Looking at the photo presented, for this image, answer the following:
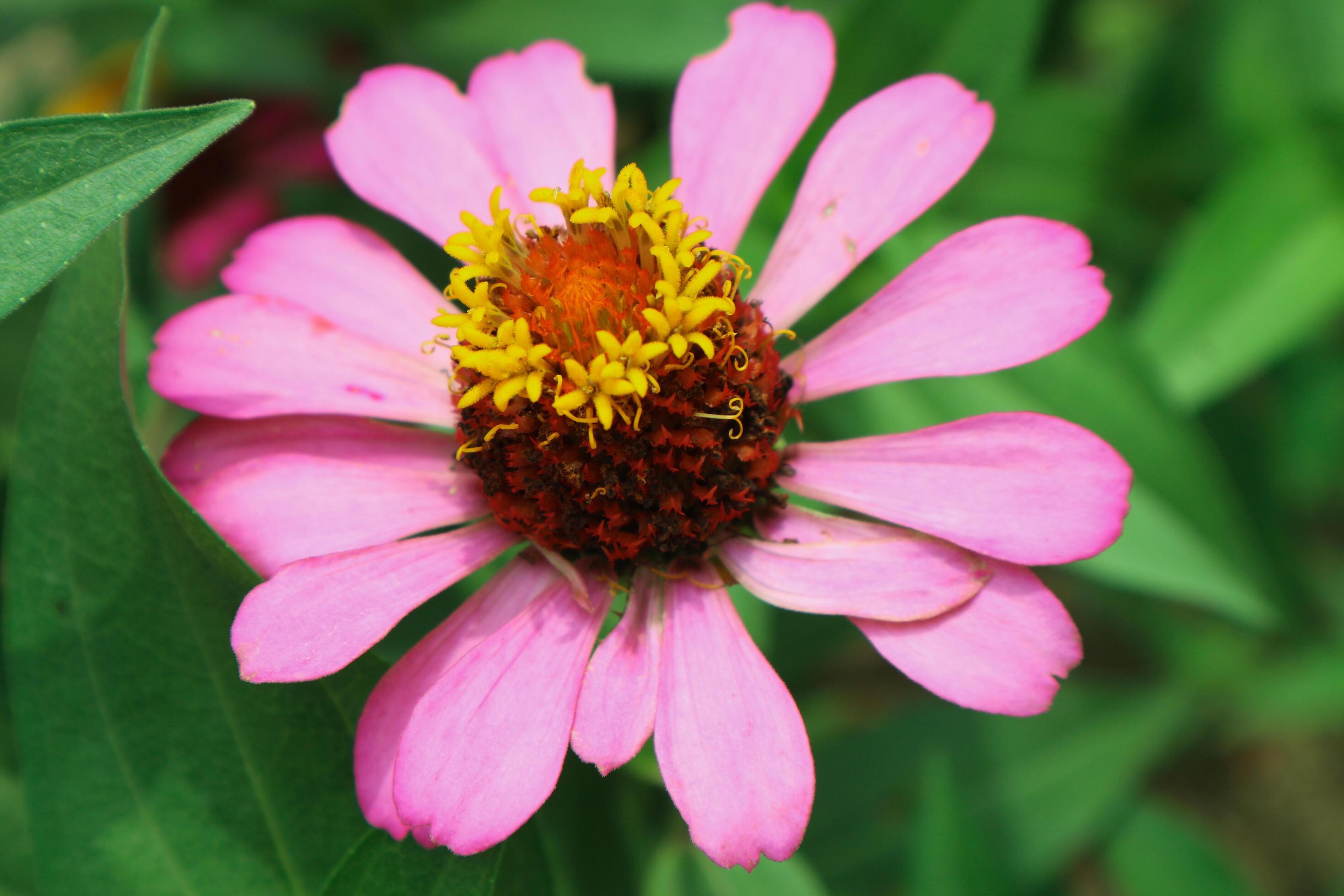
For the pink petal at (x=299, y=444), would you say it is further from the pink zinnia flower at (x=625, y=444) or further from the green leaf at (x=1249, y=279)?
the green leaf at (x=1249, y=279)

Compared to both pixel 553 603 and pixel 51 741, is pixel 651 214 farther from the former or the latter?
pixel 51 741

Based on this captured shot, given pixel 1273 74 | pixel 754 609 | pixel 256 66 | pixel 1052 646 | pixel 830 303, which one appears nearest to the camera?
pixel 1052 646

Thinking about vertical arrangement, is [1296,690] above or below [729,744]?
below

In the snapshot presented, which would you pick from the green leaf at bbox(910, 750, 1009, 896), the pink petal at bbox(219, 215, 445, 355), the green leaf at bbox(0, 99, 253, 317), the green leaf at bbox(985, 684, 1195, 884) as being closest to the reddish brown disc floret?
the pink petal at bbox(219, 215, 445, 355)

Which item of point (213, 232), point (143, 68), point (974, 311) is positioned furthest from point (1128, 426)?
point (213, 232)

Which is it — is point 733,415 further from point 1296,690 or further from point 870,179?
point 1296,690

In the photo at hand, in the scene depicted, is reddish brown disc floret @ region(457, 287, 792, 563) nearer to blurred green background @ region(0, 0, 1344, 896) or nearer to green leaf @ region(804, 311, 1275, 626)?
blurred green background @ region(0, 0, 1344, 896)

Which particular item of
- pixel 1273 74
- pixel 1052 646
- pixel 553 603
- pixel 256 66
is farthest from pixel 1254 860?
pixel 256 66
